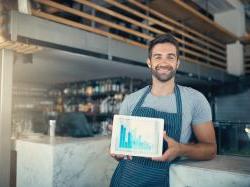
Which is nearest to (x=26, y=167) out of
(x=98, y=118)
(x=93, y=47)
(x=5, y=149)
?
(x=5, y=149)

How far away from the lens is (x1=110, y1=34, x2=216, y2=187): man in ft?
4.89

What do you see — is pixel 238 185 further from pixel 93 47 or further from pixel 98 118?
pixel 98 118

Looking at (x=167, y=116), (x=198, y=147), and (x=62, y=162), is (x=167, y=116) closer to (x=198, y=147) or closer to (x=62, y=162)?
(x=198, y=147)

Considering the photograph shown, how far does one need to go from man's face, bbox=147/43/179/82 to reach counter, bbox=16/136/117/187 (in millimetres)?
1430

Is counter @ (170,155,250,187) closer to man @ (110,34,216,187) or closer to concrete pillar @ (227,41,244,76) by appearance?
man @ (110,34,216,187)

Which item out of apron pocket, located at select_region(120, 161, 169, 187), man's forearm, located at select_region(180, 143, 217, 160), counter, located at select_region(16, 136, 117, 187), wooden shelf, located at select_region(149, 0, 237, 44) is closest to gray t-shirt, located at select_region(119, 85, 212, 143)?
man's forearm, located at select_region(180, 143, 217, 160)

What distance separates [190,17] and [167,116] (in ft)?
15.4

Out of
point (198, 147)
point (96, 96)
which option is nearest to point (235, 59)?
point (96, 96)

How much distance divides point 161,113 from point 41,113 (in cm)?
647

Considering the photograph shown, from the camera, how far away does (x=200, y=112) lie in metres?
1.56

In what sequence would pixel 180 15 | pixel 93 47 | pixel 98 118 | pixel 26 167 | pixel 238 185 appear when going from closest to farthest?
pixel 238 185 < pixel 26 167 < pixel 93 47 < pixel 180 15 < pixel 98 118

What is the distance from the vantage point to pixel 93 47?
3604mm

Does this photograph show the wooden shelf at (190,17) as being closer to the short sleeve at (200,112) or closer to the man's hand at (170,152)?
the short sleeve at (200,112)

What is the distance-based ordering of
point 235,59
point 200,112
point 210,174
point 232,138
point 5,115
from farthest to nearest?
1. point 235,59
2. point 232,138
3. point 5,115
4. point 200,112
5. point 210,174
